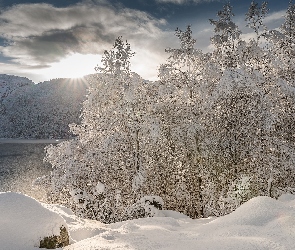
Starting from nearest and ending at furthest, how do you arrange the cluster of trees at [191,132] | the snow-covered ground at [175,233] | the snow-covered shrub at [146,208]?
1. the snow-covered ground at [175,233]
2. the snow-covered shrub at [146,208]
3. the cluster of trees at [191,132]

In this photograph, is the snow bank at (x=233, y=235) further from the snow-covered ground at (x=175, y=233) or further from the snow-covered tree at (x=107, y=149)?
the snow-covered tree at (x=107, y=149)

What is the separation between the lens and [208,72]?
16250 mm

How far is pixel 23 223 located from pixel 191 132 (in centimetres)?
1166

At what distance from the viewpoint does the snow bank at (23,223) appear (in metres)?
5.42

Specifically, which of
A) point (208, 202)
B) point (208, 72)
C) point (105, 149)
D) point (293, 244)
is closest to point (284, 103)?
point (208, 72)

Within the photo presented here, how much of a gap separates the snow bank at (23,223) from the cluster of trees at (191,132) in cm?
926

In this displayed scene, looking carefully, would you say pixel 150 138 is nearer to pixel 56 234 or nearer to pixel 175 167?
pixel 175 167

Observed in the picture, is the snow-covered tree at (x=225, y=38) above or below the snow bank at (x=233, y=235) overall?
above

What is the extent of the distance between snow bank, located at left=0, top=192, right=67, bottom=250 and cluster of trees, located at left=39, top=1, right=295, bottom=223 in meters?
9.26

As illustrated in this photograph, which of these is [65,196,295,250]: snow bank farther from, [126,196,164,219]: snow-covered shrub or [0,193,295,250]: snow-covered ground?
[126,196,164,219]: snow-covered shrub

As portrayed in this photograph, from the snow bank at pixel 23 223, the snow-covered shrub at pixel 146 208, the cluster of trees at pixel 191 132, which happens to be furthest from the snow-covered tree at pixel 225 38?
the snow bank at pixel 23 223

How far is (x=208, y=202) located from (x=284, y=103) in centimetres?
664

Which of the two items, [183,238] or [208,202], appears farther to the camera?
[208,202]

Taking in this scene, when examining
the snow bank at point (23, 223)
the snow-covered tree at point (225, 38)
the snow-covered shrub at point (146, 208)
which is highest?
the snow-covered tree at point (225, 38)
